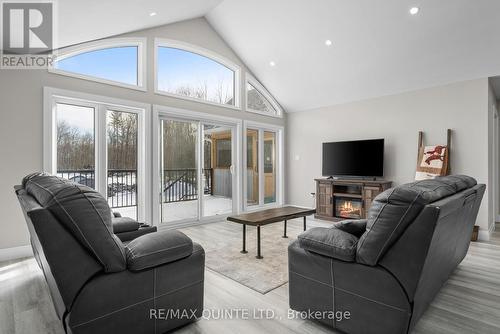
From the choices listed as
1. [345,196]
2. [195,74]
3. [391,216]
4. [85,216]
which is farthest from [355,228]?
[195,74]

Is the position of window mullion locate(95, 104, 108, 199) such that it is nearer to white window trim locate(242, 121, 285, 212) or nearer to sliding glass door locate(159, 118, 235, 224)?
sliding glass door locate(159, 118, 235, 224)

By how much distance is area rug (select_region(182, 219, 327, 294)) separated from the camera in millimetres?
2697

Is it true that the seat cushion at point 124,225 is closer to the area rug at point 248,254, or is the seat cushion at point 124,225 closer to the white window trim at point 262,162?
the area rug at point 248,254

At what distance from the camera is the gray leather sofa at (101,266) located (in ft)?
4.45

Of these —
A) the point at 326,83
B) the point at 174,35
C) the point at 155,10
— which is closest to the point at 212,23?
the point at 174,35

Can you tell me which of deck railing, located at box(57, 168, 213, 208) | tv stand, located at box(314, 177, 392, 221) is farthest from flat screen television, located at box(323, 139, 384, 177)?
deck railing, located at box(57, 168, 213, 208)

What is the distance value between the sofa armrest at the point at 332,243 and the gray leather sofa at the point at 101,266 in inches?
32.6

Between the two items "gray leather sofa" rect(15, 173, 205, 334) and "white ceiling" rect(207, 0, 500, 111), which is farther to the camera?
"white ceiling" rect(207, 0, 500, 111)

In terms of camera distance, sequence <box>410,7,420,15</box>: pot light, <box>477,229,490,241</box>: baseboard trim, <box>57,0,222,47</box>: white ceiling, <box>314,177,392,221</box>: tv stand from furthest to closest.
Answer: <box>314,177,392,221</box>: tv stand → <box>477,229,490,241</box>: baseboard trim → <box>410,7,420,15</box>: pot light → <box>57,0,222,47</box>: white ceiling

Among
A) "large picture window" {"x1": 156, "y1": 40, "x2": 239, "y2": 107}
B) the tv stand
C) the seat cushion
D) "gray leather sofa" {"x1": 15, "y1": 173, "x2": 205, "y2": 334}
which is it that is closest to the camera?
"gray leather sofa" {"x1": 15, "y1": 173, "x2": 205, "y2": 334}

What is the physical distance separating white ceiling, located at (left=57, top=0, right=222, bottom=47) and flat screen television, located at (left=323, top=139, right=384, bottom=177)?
3.67 meters

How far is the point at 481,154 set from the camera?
420cm

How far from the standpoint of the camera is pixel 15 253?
10.8 feet

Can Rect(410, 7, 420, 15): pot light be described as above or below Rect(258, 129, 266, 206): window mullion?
above
